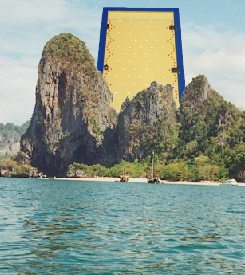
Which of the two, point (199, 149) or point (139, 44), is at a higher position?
point (139, 44)

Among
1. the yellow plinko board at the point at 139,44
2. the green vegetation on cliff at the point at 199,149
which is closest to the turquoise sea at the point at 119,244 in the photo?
the green vegetation on cliff at the point at 199,149

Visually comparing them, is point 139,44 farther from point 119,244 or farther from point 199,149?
point 119,244

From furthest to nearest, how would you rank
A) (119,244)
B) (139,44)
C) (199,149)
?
(139,44) < (199,149) < (119,244)

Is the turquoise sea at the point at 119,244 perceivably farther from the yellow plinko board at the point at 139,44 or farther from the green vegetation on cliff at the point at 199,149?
the yellow plinko board at the point at 139,44

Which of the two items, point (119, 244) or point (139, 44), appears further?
point (139, 44)

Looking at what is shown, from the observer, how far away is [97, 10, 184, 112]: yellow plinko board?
19212 centimetres

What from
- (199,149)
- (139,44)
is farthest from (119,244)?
(139,44)

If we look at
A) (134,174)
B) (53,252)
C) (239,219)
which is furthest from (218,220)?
(134,174)

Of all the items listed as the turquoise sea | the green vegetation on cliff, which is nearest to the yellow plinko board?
the green vegetation on cliff

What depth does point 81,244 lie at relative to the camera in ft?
72.0

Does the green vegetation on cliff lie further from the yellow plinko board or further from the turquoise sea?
the turquoise sea

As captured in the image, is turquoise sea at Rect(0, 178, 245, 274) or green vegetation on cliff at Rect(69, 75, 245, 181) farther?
green vegetation on cliff at Rect(69, 75, 245, 181)

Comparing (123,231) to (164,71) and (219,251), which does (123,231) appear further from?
(164,71)

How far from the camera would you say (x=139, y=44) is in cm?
19538
